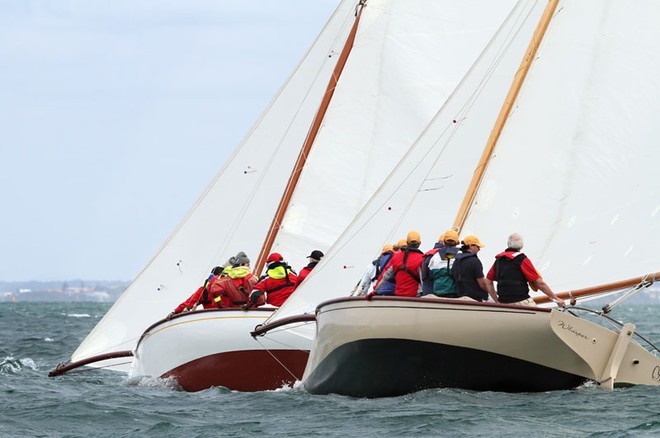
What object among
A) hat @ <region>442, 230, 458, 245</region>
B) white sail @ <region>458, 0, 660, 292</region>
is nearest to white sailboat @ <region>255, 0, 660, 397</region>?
white sail @ <region>458, 0, 660, 292</region>

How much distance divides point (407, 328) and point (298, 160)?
984 centimetres

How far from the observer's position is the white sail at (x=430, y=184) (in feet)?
63.3

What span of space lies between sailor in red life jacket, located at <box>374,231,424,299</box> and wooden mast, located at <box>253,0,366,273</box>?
25.4 feet

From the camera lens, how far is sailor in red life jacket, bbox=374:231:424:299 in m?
17.3

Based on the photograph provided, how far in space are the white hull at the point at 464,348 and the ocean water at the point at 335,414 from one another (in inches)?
7.4

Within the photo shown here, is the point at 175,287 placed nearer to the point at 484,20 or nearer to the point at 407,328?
the point at 484,20

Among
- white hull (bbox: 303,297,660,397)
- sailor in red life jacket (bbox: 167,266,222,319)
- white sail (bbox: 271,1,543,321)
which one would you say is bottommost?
white hull (bbox: 303,297,660,397)

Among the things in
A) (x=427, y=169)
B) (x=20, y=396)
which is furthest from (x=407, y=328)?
(x=20, y=396)

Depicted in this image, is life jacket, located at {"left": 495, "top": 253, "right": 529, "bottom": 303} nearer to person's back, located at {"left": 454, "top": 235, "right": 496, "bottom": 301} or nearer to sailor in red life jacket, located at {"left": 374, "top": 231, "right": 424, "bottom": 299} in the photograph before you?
person's back, located at {"left": 454, "top": 235, "right": 496, "bottom": 301}

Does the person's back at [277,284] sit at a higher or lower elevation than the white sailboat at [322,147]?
lower

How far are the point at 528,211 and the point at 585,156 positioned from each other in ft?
3.45

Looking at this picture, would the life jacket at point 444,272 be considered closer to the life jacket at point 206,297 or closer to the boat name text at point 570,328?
the boat name text at point 570,328

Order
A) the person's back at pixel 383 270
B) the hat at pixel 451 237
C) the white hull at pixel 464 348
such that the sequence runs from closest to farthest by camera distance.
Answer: the white hull at pixel 464 348 → the hat at pixel 451 237 → the person's back at pixel 383 270

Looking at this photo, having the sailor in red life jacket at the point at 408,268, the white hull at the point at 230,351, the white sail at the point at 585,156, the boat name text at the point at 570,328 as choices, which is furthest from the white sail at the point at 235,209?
the boat name text at the point at 570,328
